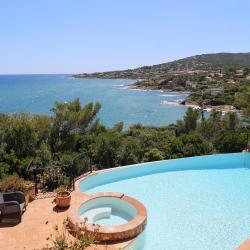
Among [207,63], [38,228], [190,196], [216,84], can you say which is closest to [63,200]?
[38,228]

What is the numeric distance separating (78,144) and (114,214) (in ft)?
20.7

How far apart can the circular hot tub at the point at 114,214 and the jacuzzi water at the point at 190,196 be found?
469 mm

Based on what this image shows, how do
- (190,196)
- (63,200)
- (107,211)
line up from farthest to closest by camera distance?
(190,196), (107,211), (63,200)

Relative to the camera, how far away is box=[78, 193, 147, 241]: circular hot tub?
785cm

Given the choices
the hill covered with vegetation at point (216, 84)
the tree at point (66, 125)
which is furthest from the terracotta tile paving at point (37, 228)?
the hill covered with vegetation at point (216, 84)

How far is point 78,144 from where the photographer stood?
15.4 meters

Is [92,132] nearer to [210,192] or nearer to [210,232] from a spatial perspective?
[210,192]

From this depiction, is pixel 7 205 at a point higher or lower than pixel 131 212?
higher

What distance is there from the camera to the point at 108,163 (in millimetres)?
14148

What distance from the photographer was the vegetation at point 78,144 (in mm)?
12344

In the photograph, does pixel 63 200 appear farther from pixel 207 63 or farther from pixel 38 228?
pixel 207 63

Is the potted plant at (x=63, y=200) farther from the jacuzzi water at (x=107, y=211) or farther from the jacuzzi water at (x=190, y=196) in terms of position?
the jacuzzi water at (x=190, y=196)

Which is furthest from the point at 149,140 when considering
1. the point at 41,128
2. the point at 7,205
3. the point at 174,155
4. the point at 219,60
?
the point at 219,60

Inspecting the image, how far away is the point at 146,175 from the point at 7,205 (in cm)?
639
